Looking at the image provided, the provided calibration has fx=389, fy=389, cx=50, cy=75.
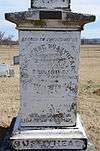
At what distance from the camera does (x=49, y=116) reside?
6.01 metres

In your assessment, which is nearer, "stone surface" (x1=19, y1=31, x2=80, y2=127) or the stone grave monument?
the stone grave monument

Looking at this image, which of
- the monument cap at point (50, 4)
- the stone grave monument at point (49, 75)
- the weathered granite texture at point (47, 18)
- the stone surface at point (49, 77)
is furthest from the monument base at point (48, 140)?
the monument cap at point (50, 4)

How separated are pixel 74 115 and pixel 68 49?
103 cm

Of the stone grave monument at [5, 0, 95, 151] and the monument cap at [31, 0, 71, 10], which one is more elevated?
the monument cap at [31, 0, 71, 10]

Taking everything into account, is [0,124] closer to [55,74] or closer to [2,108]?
[2,108]

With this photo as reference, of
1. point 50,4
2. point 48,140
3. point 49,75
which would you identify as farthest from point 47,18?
point 48,140

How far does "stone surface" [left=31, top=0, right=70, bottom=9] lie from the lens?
584 cm

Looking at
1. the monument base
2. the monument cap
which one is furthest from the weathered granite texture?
the monument base

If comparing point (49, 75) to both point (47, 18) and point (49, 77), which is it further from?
point (47, 18)

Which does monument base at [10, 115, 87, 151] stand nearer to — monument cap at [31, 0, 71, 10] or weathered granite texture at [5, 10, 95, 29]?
weathered granite texture at [5, 10, 95, 29]

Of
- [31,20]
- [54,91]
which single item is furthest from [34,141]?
[31,20]

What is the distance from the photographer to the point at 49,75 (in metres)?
5.97

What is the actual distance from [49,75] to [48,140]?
3.23 feet

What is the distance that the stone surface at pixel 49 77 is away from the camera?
5.86 metres
